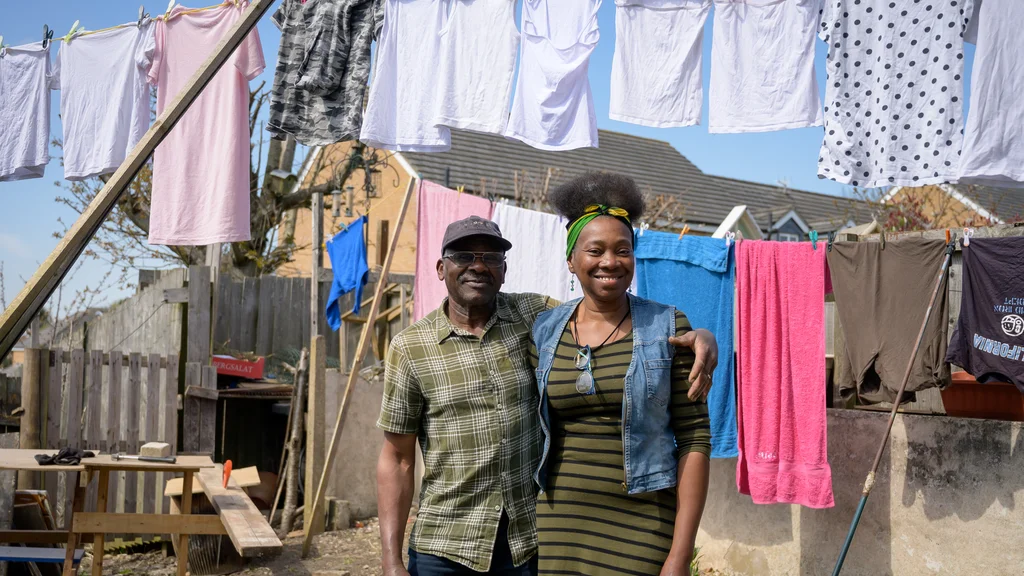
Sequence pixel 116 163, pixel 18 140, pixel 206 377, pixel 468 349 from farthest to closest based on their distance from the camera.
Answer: pixel 206 377 → pixel 18 140 → pixel 116 163 → pixel 468 349

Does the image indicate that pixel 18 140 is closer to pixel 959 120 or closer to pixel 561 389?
pixel 561 389

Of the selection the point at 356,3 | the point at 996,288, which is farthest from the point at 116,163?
the point at 996,288

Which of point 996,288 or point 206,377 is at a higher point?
point 996,288

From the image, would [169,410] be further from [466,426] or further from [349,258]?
[466,426]

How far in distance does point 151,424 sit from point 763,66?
5.95 m

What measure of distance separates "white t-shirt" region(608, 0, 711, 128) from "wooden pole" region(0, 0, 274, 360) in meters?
1.97

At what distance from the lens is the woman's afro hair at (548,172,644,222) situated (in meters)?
2.77

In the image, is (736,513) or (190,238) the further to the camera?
(736,513)

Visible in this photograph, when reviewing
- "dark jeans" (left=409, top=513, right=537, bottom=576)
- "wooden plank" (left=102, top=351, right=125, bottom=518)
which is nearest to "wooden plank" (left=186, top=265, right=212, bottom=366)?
"wooden plank" (left=102, top=351, right=125, bottom=518)

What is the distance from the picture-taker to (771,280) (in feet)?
17.7

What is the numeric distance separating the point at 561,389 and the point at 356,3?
11.7 feet

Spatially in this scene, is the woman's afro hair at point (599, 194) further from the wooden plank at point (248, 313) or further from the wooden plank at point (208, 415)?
the wooden plank at point (248, 313)

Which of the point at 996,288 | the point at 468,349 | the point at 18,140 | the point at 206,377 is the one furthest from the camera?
the point at 206,377

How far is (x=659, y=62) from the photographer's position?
4.88m
